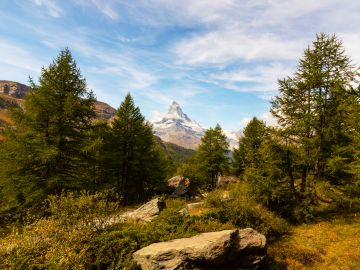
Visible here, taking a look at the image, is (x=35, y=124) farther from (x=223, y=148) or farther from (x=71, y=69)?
(x=223, y=148)

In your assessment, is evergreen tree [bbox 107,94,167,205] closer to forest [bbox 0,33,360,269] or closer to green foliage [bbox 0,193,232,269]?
forest [bbox 0,33,360,269]

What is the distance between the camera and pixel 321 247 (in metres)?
15.2

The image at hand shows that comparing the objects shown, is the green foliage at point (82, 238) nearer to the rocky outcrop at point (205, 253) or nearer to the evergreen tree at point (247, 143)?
the rocky outcrop at point (205, 253)

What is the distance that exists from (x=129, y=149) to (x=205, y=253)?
75.3ft

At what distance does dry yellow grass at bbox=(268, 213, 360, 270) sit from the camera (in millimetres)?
13125

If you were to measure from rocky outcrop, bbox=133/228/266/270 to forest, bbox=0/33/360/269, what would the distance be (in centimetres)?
77

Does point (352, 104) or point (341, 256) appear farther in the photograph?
point (352, 104)

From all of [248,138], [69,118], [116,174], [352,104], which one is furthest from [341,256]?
[248,138]

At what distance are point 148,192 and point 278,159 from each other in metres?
25.0

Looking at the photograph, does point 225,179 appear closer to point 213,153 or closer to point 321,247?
point 213,153

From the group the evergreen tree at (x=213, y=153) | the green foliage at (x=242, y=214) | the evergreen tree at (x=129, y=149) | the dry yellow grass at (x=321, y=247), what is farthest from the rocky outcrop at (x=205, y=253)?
the evergreen tree at (x=213, y=153)

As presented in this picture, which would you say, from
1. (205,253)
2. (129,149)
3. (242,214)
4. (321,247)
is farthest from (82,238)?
(129,149)

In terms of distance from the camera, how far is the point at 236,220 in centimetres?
1516

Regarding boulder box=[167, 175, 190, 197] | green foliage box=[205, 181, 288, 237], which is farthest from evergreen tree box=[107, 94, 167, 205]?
green foliage box=[205, 181, 288, 237]
